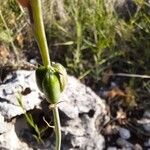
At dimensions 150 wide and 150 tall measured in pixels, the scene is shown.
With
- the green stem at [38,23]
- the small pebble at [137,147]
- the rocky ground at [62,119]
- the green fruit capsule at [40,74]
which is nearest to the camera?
the green stem at [38,23]

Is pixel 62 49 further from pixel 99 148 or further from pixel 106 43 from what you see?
pixel 99 148

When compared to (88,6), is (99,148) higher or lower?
lower

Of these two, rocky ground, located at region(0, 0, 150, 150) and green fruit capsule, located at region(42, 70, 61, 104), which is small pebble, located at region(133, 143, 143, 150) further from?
green fruit capsule, located at region(42, 70, 61, 104)

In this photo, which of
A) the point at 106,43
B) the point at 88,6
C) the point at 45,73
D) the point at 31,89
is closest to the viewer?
the point at 45,73

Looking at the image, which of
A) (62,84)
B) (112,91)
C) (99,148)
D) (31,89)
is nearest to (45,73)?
(62,84)

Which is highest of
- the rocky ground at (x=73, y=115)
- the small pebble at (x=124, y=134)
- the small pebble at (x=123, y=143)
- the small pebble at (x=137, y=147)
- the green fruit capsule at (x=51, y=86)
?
the green fruit capsule at (x=51, y=86)

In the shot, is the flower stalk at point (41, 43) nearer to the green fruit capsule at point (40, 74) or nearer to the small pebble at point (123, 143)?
the green fruit capsule at point (40, 74)

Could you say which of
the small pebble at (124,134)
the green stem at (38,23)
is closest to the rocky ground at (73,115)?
the small pebble at (124,134)

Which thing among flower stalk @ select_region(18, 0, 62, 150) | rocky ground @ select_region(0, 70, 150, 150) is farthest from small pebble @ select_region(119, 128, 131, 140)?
flower stalk @ select_region(18, 0, 62, 150)
